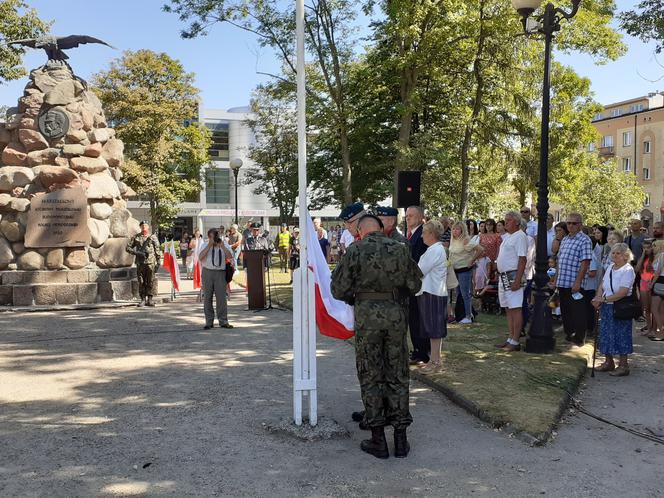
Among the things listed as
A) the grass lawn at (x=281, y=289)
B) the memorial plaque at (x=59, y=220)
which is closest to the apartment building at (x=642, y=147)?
the grass lawn at (x=281, y=289)

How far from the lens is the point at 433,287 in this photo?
22.5ft

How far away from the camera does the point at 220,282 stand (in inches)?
397

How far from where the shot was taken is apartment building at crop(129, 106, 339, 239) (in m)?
60.6

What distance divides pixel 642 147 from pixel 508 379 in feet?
210

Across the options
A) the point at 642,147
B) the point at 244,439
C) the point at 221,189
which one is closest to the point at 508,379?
the point at 244,439

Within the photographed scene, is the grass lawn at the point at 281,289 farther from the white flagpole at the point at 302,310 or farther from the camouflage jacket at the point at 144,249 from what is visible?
the white flagpole at the point at 302,310

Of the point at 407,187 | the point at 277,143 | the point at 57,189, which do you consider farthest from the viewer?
the point at 277,143

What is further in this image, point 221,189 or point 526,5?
→ point 221,189

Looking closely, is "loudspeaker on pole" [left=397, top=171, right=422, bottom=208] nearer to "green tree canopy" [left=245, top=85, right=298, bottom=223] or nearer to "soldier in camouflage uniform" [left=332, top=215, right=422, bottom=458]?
"soldier in camouflage uniform" [left=332, top=215, right=422, bottom=458]

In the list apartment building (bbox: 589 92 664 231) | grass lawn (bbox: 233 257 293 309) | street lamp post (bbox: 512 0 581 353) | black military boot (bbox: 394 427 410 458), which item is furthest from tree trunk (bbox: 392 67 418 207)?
apartment building (bbox: 589 92 664 231)

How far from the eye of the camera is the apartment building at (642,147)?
59469 millimetres

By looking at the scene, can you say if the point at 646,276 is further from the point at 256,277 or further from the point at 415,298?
the point at 256,277

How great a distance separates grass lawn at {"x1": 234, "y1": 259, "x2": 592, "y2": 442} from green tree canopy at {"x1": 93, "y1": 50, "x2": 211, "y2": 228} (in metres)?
28.5

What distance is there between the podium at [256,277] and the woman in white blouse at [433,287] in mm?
6130
